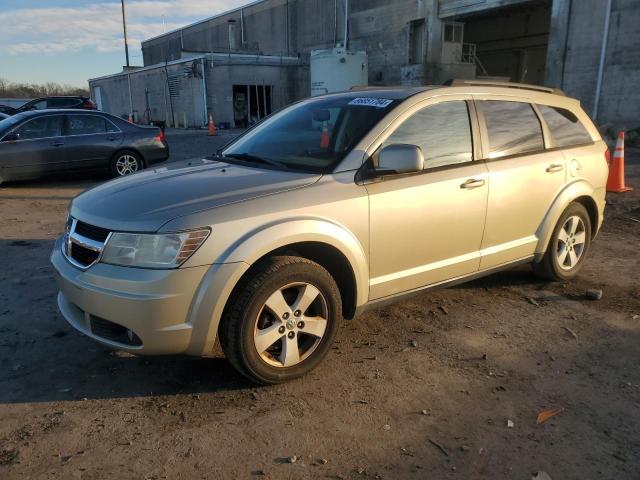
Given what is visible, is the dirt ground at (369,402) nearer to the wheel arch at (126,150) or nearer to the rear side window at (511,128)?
the rear side window at (511,128)

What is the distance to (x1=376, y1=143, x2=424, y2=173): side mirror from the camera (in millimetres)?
3250

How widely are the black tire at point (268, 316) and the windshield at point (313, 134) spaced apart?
0.73m

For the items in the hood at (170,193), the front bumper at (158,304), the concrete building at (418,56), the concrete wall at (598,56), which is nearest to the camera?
the front bumper at (158,304)

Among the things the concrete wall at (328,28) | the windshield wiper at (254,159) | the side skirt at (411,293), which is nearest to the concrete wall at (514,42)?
the concrete wall at (328,28)

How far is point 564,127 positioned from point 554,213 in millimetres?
851

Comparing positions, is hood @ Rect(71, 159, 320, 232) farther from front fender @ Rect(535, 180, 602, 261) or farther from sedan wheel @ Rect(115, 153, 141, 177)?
Result: sedan wheel @ Rect(115, 153, 141, 177)

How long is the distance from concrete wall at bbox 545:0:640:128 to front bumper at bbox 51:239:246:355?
1774 centimetres

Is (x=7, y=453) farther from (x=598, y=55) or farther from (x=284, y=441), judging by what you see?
(x=598, y=55)

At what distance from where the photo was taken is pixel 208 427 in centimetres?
278

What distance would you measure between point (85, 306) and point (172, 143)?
703 inches

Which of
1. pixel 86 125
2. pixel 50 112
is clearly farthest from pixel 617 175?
pixel 50 112

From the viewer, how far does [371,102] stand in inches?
149

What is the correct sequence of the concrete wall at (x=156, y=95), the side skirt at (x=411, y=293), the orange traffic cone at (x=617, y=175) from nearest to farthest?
the side skirt at (x=411, y=293) → the orange traffic cone at (x=617, y=175) → the concrete wall at (x=156, y=95)

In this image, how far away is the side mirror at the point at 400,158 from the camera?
325 centimetres
